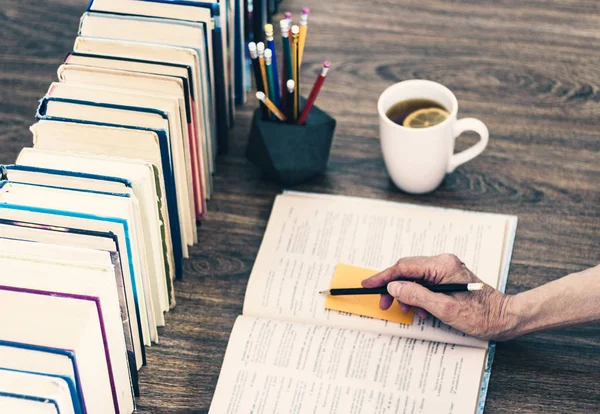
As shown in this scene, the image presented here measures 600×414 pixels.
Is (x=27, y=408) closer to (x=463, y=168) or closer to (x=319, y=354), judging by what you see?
(x=319, y=354)

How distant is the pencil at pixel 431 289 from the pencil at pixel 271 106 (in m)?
0.28

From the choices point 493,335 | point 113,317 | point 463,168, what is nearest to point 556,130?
point 463,168

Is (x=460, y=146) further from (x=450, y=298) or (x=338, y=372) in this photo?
(x=338, y=372)

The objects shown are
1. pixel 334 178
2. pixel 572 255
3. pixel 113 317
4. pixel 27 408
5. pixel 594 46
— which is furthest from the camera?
pixel 594 46

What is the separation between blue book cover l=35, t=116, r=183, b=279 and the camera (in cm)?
108

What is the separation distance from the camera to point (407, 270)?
1167 mm

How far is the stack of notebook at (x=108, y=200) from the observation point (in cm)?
88

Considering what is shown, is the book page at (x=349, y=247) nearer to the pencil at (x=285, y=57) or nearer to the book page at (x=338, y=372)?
the book page at (x=338, y=372)

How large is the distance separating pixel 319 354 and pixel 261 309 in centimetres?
11

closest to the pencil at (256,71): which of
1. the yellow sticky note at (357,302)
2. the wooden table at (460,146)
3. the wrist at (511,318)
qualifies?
the wooden table at (460,146)

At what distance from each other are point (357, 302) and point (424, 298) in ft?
0.35

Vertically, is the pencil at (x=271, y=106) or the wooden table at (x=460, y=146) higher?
the pencil at (x=271, y=106)

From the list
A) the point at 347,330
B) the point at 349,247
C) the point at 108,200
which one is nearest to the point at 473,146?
the point at 349,247

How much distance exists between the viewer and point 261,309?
1.20 metres
